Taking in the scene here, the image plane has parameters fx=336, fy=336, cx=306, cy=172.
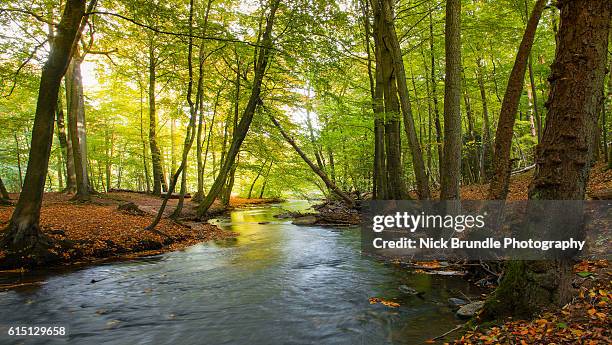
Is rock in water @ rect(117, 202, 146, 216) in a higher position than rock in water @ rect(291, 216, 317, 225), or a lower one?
higher

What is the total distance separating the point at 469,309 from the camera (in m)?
4.89

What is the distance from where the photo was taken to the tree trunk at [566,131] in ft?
11.3

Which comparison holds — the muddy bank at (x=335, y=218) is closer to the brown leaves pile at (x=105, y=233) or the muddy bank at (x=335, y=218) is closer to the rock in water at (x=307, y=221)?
the rock in water at (x=307, y=221)

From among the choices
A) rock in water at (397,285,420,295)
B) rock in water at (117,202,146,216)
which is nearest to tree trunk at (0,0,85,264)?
rock in water at (117,202,146,216)

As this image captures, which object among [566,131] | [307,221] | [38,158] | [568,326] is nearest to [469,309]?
[568,326]

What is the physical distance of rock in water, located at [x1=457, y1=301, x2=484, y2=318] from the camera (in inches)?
187

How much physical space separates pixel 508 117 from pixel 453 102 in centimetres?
140

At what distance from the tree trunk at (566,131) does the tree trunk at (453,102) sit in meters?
3.96

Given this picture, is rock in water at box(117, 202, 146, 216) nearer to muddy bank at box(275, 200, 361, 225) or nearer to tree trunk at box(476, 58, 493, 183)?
A: muddy bank at box(275, 200, 361, 225)

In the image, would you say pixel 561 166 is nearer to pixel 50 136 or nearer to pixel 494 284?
pixel 494 284

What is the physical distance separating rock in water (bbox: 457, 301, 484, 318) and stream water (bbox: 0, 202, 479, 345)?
0.14 meters

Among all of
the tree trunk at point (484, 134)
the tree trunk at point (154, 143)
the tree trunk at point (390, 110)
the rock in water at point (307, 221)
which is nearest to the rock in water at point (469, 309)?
the tree trunk at point (390, 110)

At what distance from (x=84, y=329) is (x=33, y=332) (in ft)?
2.16

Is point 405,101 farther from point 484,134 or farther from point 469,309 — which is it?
point 484,134
